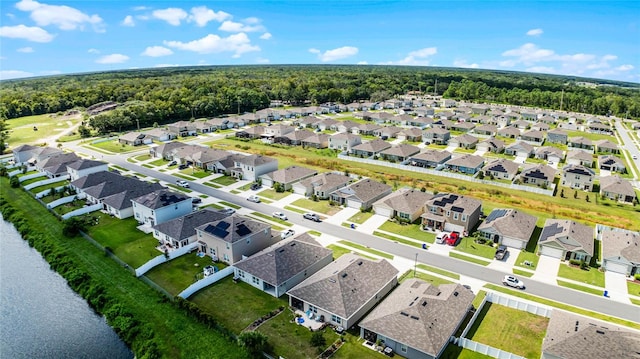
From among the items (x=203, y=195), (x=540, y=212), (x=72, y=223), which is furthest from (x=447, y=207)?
→ (x=72, y=223)

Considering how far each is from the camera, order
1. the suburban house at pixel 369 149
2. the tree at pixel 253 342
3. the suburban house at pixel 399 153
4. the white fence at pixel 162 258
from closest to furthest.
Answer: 1. the tree at pixel 253 342
2. the white fence at pixel 162 258
3. the suburban house at pixel 399 153
4. the suburban house at pixel 369 149

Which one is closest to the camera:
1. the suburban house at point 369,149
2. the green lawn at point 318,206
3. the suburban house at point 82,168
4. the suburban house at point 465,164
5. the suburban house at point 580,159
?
the green lawn at point 318,206

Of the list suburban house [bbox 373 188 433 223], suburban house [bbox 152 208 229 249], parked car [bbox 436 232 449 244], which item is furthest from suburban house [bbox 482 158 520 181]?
suburban house [bbox 152 208 229 249]

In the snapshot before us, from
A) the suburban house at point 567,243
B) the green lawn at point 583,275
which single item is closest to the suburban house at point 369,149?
the suburban house at point 567,243

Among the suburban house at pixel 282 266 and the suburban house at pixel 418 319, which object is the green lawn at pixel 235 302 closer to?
the suburban house at pixel 282 266

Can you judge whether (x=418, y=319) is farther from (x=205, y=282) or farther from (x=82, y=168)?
(x=82, y=168)

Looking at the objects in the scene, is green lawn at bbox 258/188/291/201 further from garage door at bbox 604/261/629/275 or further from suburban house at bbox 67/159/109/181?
garage door at bbox 604/261/629/275
